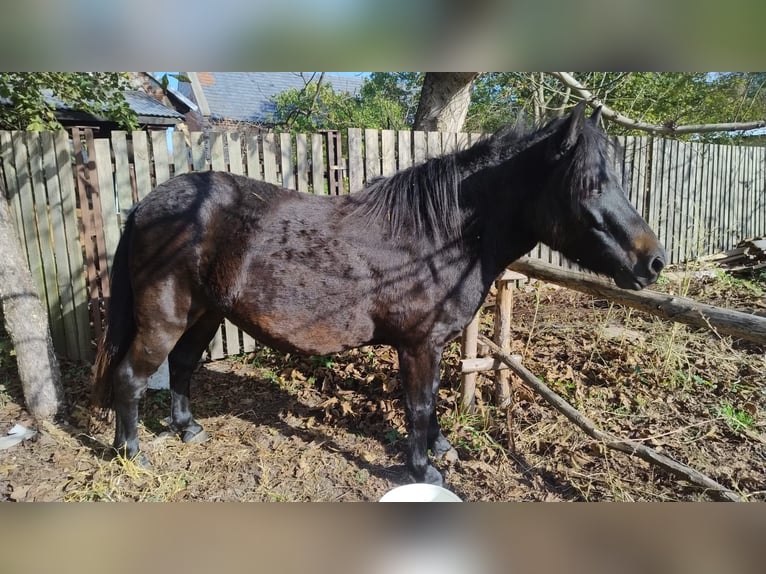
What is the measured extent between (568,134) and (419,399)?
1930 millimetres

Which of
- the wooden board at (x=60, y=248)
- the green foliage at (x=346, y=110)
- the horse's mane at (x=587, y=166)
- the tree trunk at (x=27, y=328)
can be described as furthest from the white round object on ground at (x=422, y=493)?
the green foliage at (x=346, y=110)

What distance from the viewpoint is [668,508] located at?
1.18 meters

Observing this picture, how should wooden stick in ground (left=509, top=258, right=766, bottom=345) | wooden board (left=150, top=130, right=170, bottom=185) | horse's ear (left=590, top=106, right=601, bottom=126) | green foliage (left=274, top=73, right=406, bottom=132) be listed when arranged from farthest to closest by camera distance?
green foliage (left=274, top=73, right=406, bottom=132) < wooden board (left=150, top=130, right=170, bottom=185) < horse's ear (left=590, top=106, right=601, bottom=126) < wooden stick in ground (left=509, top=258, right=766, bottom=345)

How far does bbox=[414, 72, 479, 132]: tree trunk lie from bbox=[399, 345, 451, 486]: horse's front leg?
3.89 metres

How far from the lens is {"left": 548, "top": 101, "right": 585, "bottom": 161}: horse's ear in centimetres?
243

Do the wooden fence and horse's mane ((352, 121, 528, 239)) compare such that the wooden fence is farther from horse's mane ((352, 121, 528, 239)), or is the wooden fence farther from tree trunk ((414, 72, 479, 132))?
horse's mane ((352, 121, 528, 239))

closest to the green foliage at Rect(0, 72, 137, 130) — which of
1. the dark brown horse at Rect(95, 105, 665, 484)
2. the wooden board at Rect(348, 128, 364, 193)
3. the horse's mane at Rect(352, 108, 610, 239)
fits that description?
the wooden board at Rect(348, 128, 364, 193)

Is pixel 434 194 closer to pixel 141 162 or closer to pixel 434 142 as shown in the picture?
pixel 434 142

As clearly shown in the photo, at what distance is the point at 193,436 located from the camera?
11.9 ft

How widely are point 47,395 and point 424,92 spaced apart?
5441 millimetres

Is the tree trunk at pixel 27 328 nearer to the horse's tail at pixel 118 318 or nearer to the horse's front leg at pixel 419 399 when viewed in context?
the horse's tail at pixel 118 318

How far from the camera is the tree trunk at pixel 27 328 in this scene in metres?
3.65
